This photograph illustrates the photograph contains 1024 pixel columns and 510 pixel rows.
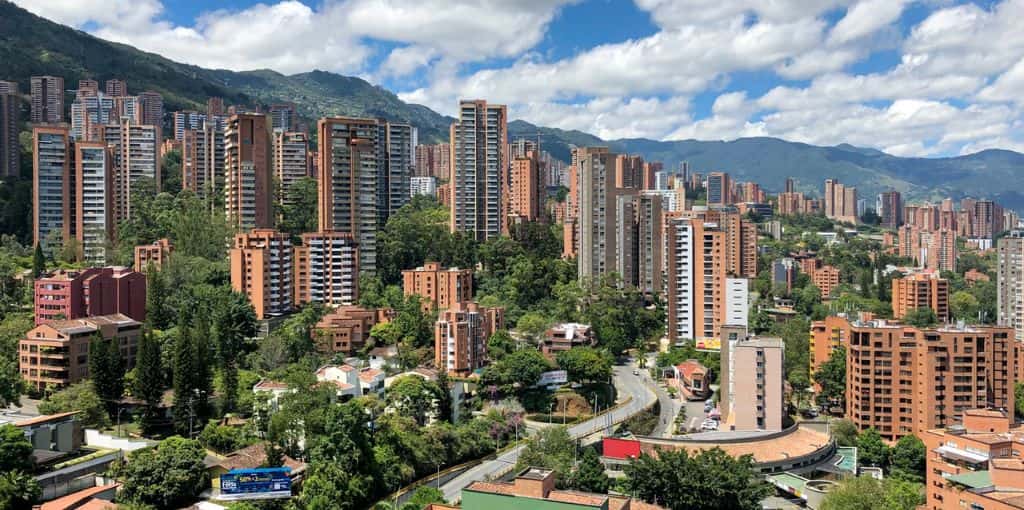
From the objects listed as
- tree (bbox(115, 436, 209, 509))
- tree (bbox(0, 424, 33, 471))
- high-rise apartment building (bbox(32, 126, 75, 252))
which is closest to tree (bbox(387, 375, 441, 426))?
tree (bbox(115, 436, 209, 509))

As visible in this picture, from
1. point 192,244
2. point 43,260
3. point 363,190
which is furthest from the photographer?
point 363,190

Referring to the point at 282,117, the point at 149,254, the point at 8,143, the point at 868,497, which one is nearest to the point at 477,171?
the point at 149,254

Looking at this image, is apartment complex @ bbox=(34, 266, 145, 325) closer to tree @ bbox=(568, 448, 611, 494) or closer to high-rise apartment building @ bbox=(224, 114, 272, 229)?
high-rise apartment building @ bbox=(224, 114, 272, 229)

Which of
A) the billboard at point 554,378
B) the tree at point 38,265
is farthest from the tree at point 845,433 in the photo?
the tree at point 38,265

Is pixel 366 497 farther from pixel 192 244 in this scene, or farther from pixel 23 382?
pixel 192 244

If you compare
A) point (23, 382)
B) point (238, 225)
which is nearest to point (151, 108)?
point (238, 225)

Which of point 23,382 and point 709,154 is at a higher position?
point 709,154

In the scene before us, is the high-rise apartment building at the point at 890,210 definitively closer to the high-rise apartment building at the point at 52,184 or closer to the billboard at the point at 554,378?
the billboard at the point at 554,378
